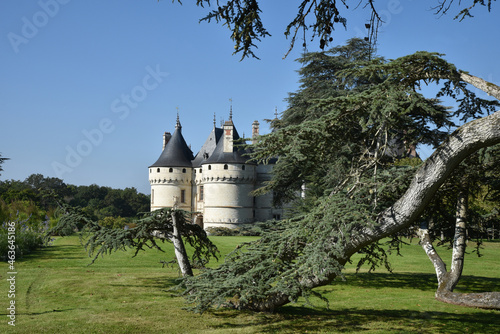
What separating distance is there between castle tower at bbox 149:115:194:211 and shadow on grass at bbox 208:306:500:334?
32.8 metres

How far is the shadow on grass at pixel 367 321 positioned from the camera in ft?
21.1

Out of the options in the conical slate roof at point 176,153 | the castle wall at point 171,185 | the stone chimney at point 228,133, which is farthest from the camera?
the conical slate roof at point 176,153

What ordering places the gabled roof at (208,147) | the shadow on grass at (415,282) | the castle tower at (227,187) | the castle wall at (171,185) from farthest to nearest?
the gabled roof at (208,147) < the castle wall at (171,185) < the castle tower at (227,187) < the shadow on grass at (415,282)

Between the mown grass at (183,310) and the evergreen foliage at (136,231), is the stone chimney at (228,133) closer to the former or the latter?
the mown grass at (183,310)

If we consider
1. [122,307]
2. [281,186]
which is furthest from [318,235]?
[281,186]

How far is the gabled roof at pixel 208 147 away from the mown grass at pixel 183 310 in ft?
92.5

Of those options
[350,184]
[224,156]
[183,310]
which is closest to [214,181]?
[224,156]

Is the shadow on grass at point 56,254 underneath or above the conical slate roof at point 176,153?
underneath

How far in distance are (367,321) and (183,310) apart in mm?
2972

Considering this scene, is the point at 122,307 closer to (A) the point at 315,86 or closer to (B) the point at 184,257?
(B) the point at 184,257

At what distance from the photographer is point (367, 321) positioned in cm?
696

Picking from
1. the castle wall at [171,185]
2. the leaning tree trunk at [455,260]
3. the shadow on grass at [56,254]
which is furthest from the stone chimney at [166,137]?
the leaning tree trunk at [455,260]

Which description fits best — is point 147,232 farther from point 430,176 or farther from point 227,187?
point 227,187

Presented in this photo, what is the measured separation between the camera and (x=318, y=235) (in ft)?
18.5
